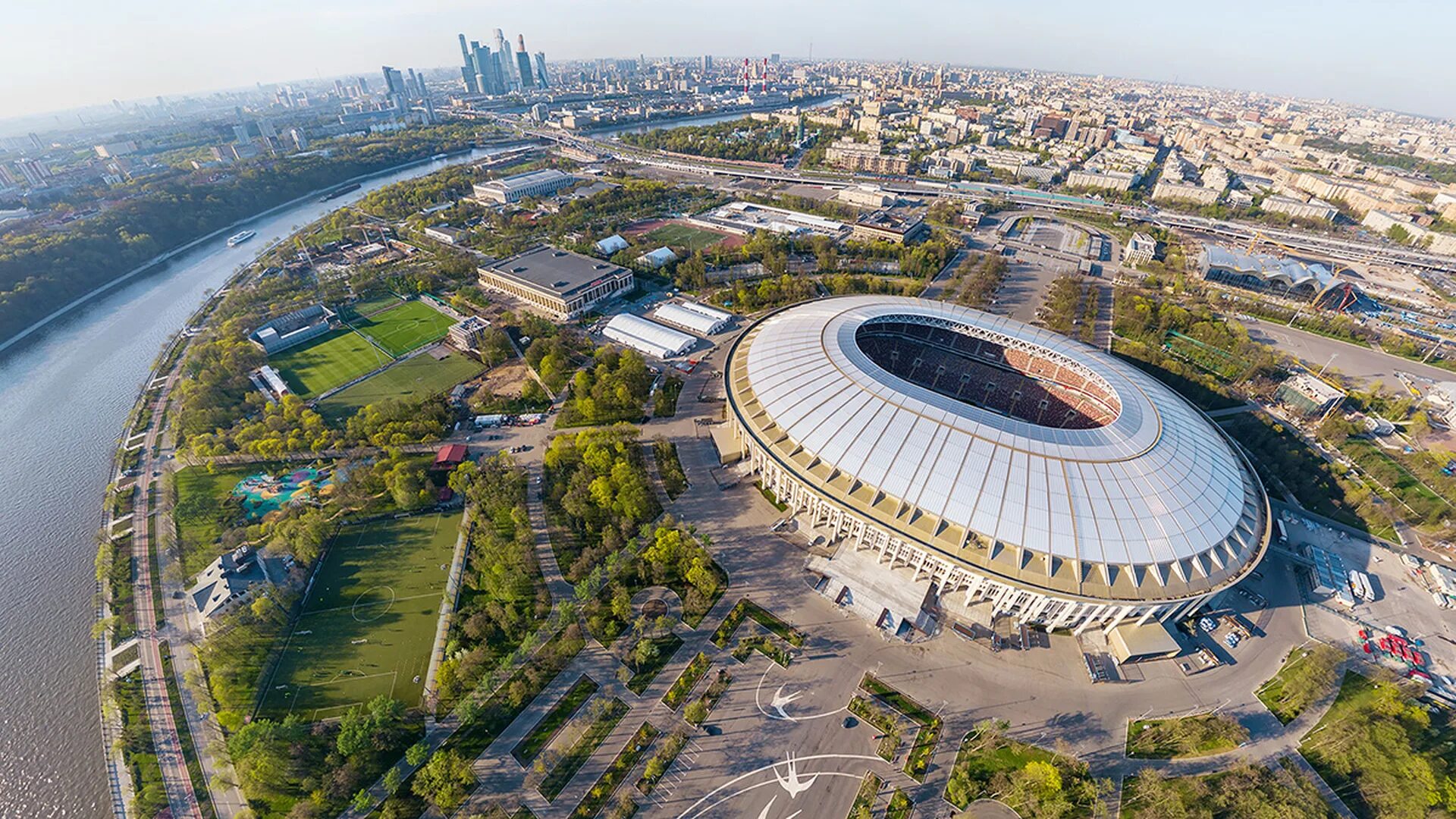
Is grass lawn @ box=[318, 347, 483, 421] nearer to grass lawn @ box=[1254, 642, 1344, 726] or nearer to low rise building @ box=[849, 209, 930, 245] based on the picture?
grass lawn @ box=[1254, 642, 1344, 726]

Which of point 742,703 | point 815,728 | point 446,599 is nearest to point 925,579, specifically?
point 815,728

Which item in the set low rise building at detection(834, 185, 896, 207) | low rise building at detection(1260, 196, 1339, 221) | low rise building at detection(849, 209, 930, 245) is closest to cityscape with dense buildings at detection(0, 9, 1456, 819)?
low rise building at detection(849, 209, 930, 245)

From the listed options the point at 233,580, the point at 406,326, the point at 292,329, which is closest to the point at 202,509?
the point at 233,580

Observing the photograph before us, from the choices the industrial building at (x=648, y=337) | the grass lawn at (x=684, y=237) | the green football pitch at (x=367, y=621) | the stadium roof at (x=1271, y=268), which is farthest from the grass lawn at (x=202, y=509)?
the stadium roof at (x=1271, y=268)

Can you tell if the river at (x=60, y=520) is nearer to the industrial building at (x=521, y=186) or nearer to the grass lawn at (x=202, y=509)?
the grass lawn at (x=202, y=509)

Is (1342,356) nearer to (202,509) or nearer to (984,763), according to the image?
(984,763)
